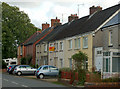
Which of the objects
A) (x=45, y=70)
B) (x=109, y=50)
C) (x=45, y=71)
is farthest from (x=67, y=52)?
(x=109, y=50)

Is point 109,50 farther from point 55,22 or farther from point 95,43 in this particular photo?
point 55,22

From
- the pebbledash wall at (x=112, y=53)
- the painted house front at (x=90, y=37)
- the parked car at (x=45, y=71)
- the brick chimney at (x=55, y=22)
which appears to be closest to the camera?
the pebbledash wall at (x=112, y=53)

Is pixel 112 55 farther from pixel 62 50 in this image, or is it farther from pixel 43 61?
pixel 43 61

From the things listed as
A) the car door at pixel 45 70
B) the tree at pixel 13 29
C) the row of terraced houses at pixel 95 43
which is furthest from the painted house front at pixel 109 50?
the tree at pixel 13 29

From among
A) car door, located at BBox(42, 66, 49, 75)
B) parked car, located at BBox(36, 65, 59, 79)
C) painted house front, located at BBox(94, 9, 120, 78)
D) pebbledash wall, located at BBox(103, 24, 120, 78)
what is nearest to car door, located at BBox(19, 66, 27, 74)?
parked car, located at BBox(36, 65, 59, 79)

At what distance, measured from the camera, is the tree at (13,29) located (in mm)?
65375

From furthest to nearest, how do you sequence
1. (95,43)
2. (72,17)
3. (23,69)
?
1. (72,17)
2. (23,69)
3. (95,43)

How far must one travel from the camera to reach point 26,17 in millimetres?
71688

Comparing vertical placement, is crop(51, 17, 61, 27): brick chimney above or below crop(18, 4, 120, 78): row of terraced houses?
above

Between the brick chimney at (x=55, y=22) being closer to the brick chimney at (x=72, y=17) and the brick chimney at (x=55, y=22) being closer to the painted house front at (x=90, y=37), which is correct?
the brick chimney at (x=72, y=17)

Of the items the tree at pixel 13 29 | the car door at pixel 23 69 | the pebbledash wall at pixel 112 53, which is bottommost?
the car door at pixel 23 69

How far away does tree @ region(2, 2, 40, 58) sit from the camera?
214ft

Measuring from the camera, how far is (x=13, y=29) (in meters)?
67.3

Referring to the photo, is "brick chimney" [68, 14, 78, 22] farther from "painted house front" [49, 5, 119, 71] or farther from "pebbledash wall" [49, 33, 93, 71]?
"painted house front" [49, 5, 119, 71]
